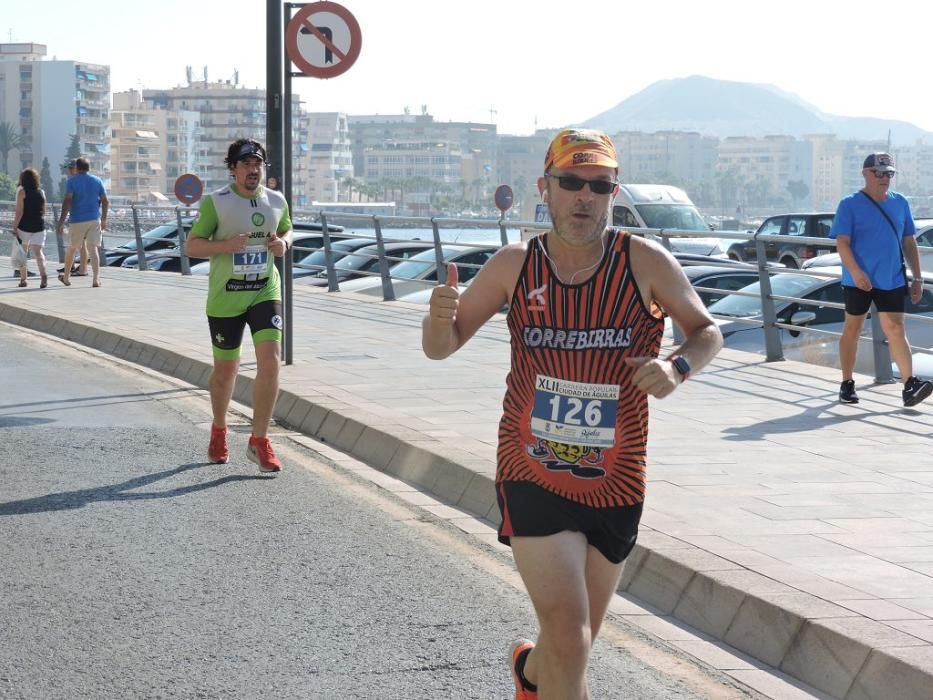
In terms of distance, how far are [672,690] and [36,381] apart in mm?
9010

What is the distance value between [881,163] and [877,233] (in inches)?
19.4

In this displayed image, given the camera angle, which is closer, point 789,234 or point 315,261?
point 315,261

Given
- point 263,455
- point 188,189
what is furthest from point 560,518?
point 188,189

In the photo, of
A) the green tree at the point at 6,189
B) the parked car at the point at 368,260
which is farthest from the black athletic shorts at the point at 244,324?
the green tree at the point at 6,189

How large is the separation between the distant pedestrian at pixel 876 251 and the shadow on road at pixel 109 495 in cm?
478

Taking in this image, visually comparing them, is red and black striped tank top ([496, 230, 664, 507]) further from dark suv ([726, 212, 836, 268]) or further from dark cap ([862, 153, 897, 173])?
dark suv ([726, 212, 836, 268])

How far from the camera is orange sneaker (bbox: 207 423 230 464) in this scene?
30.3 ft

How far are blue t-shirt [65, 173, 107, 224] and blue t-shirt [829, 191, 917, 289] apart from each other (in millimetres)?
13677

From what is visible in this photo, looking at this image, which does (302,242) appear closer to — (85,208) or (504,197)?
(504,197)

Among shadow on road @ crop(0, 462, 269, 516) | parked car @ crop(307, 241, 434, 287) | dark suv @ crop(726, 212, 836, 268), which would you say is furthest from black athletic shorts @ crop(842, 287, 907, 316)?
dark suv @ crop(726, 212, 836, 268)

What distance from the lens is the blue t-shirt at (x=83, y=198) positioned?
74.2ft

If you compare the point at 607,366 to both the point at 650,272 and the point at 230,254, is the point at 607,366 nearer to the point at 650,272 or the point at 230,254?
the point at 650,272

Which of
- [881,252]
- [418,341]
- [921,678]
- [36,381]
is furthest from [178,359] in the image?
[921,678]

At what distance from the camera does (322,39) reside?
1249cm
